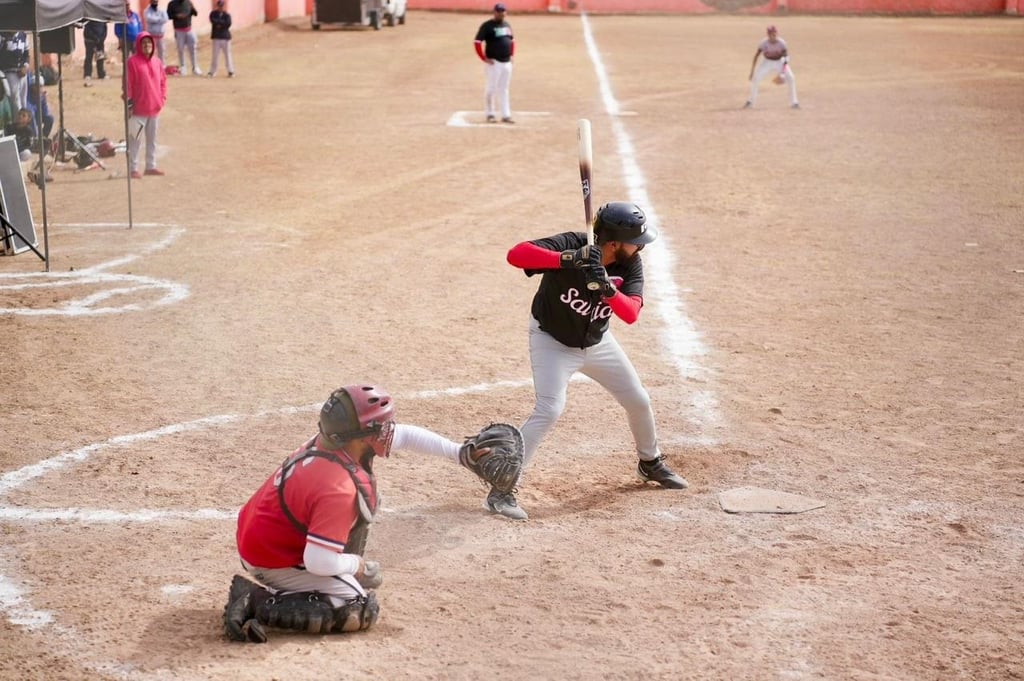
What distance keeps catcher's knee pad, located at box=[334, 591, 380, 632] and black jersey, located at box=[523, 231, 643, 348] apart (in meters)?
2.21

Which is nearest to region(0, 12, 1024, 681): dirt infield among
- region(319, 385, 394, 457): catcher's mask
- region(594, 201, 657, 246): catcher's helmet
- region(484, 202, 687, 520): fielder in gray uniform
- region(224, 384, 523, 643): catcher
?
region(224, 384, 523, 643): catcher

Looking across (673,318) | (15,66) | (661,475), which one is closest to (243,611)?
(661,475)

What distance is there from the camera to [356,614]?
19.3 ft

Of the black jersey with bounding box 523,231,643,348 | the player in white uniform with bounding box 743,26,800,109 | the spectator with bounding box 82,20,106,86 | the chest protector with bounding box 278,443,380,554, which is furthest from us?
the spectator with bounding box 82,20,106,86

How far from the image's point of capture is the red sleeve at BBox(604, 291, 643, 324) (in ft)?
23.9

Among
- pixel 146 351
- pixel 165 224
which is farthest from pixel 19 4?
pixel 146 351

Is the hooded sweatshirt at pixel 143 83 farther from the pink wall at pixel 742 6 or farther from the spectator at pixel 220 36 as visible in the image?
the pink wall at pixel 742 6

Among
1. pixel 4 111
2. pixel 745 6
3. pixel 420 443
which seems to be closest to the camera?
pixel 420 443

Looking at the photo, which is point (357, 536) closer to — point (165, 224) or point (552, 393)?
point (552, 393)

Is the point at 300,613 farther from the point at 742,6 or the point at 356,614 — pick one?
the point at 742,6

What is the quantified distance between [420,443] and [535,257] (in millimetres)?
1400

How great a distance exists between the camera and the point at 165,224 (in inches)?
603

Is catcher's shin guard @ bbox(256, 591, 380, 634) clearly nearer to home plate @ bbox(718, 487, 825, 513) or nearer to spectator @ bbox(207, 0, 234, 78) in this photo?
home plate @ bbox(718, 487, 825, 513)

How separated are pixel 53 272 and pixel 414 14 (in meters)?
40.5
